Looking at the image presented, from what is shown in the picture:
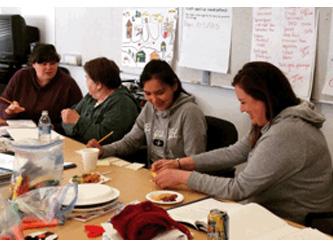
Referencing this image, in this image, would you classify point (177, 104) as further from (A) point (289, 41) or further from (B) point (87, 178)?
(A) point (289, 41)

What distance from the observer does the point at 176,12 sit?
3.28 m

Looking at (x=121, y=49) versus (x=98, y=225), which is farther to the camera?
(x=121, y=49)

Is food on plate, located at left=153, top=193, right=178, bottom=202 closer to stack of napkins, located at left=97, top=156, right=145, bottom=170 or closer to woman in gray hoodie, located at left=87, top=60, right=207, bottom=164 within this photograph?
stack of napkins, located at left=97, top=156, right=145, bottom=170

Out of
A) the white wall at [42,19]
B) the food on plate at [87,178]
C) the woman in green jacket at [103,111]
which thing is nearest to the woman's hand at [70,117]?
the woman in green jacket at [103,111]

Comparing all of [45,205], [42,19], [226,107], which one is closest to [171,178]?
[45,205]

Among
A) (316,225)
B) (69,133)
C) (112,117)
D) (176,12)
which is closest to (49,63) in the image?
(69,133)

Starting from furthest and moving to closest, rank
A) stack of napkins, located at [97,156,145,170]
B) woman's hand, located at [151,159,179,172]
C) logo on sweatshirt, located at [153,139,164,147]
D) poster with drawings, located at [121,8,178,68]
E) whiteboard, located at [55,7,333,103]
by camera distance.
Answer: poster with drawings, located at [121,8,178,68] < whiteboard, located at [55,7,333,103] < logo on sweatshirt, located at [153,139,164,147] < stack of napkins, located at [97,156,145,170] < woman's hand, located at [151,159,179,172]

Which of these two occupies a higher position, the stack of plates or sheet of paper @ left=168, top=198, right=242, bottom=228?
the stack of plates

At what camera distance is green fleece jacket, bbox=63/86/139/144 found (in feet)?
8.35

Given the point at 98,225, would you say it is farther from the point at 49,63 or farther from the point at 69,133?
the point at 49,63

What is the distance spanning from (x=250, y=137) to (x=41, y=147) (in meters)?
0.89

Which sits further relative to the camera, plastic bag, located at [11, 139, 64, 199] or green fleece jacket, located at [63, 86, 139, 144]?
green fleece jacket, located at [63, 86, 139, 144]

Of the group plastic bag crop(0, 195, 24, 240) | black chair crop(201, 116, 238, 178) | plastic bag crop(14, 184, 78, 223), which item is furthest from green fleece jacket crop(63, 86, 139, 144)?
plastic bag crop(0, 195, 24, 240)

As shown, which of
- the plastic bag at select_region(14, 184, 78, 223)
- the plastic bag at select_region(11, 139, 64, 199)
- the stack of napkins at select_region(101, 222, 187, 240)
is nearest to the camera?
the stack of napkins at select_region(101, 222, 187, 240)
